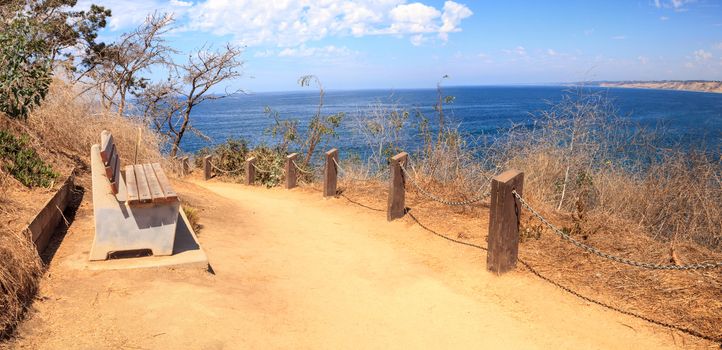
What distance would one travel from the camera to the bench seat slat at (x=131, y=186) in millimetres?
5000

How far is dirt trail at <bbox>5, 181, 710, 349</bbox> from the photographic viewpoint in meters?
4.14

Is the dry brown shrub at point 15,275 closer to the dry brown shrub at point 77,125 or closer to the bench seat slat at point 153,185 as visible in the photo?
the bench seat slat at point 153,185

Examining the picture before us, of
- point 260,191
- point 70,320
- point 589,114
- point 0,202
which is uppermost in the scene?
point 589,114

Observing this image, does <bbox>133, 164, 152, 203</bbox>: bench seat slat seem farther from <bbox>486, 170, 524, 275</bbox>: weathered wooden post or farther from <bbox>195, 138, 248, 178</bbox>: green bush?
<bbox>195, 138, 248, 178</bbox>: green bush

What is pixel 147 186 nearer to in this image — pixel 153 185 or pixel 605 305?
pixel 153 185

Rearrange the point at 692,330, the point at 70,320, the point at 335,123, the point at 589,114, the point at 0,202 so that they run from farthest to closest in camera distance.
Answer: the point at 335,123
the point at 589,114
the point at 0,202
the point at 692,330
the point at 70,320

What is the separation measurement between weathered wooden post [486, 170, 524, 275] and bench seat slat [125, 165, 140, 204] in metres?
3.58

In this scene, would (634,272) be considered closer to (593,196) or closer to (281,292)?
(281,292)

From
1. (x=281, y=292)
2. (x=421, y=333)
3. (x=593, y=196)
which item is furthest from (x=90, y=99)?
(x=593, y=196)

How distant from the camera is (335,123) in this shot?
1593 cm

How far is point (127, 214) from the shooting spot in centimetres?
516

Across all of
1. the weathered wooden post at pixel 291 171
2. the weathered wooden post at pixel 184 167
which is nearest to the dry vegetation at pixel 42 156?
the weathered wooden post at pixel 291 171

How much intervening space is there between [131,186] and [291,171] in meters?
7.81

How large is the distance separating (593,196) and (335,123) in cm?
736
